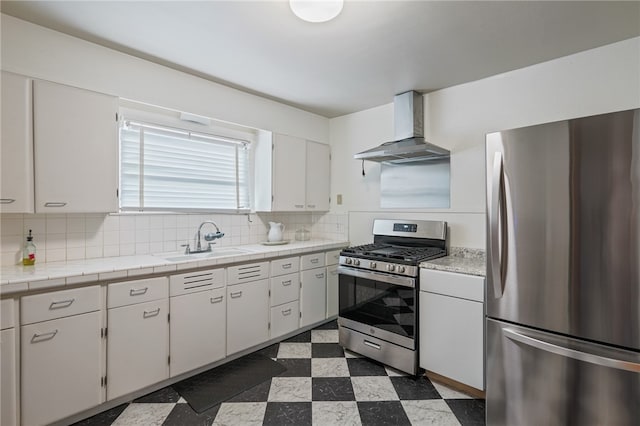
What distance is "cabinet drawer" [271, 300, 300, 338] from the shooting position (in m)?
2.82

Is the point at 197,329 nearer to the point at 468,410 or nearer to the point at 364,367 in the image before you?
the point at 364,367

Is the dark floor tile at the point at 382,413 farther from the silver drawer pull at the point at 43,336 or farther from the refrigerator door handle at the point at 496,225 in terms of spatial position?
the silver drawer pull at the point at 43,336

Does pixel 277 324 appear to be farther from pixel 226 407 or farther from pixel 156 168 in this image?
pixel 156 168

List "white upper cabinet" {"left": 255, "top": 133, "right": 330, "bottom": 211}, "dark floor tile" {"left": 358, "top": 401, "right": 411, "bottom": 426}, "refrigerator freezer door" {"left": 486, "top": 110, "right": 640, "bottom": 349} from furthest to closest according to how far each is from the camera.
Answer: "white upper cabinet" {"left": 255, "top": 133, "right": 330, "bottom": 211} < "dark floor tile" {"left": 358, "top": 401, "right": 411, "bottom": 426} < "refrigerator freezer door" {"left": 486, "top": 110, "right": 640, "bottom": 349}

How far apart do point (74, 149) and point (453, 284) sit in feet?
8.91

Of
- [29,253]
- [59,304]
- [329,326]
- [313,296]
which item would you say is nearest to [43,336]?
[59,304]

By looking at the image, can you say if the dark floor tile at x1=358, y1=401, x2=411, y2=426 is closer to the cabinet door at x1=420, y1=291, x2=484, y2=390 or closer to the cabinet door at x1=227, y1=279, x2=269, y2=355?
the cabinet door at x1=420, y1=291, x2=484, y2=390

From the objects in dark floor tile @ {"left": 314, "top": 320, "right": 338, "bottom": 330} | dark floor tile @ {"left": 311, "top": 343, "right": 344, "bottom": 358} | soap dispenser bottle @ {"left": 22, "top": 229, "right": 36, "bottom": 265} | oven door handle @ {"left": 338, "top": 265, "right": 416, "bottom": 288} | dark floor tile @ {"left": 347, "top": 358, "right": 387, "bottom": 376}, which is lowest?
dark floor tile @ {"left": 347, "top": 358, "right": 387, "bottom": 376}

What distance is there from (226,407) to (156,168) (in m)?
1.99

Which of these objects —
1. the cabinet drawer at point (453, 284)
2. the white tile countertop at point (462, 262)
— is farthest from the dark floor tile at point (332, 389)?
the white tile countertop at point (462, 262)

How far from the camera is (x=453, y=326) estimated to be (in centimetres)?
212

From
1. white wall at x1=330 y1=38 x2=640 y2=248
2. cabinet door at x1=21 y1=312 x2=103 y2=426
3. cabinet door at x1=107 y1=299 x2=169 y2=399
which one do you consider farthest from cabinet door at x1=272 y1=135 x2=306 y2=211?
cabinet door at x1=21 y1=312 x2=103 y2=426

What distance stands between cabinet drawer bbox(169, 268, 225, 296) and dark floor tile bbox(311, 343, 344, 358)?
3.46 ft

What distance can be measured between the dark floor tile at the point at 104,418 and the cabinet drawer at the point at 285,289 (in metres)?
1.29
